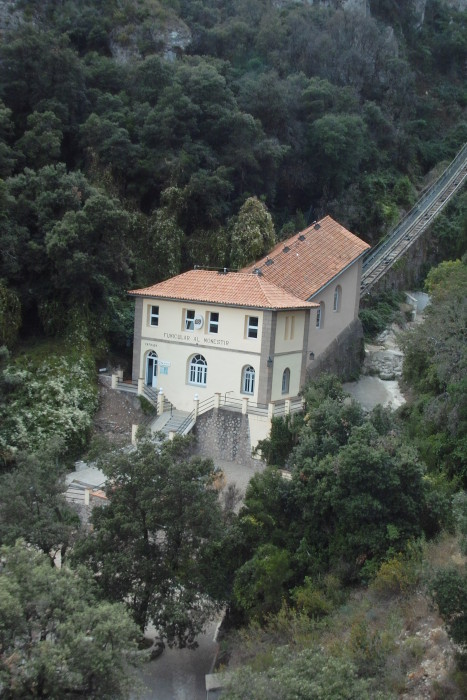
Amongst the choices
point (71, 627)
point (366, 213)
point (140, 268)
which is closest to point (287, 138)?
point (366, 213)

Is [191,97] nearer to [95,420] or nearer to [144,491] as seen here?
[95,420]

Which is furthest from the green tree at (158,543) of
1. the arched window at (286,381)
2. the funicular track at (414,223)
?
the funicular track at (414,223)

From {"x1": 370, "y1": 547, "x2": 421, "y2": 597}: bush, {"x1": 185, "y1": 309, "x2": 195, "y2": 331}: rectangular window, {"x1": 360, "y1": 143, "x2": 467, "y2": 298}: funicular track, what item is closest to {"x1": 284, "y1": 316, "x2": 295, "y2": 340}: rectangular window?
{"x1": 185, "y1": 309, "x2": 195, "y2": 331}: rectangular window

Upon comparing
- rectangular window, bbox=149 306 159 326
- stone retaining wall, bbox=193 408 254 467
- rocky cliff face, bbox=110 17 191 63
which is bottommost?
stone retaining wall, bbox=193 408 254 467

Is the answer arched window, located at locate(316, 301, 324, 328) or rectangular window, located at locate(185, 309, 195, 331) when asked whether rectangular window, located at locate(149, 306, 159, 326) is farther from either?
arched window, located at locate(316, 301, 324, 328)

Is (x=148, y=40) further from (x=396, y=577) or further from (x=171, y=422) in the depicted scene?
(x=396, y=577)

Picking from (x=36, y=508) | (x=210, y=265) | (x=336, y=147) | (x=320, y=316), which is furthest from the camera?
(x=336, y=147)

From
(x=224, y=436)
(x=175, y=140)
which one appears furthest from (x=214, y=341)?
(x=175, y=140)

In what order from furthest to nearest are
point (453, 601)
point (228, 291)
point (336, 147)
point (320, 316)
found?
point (336, 147) → point (320, 316) → point (228, 291) → point (453, 601)
